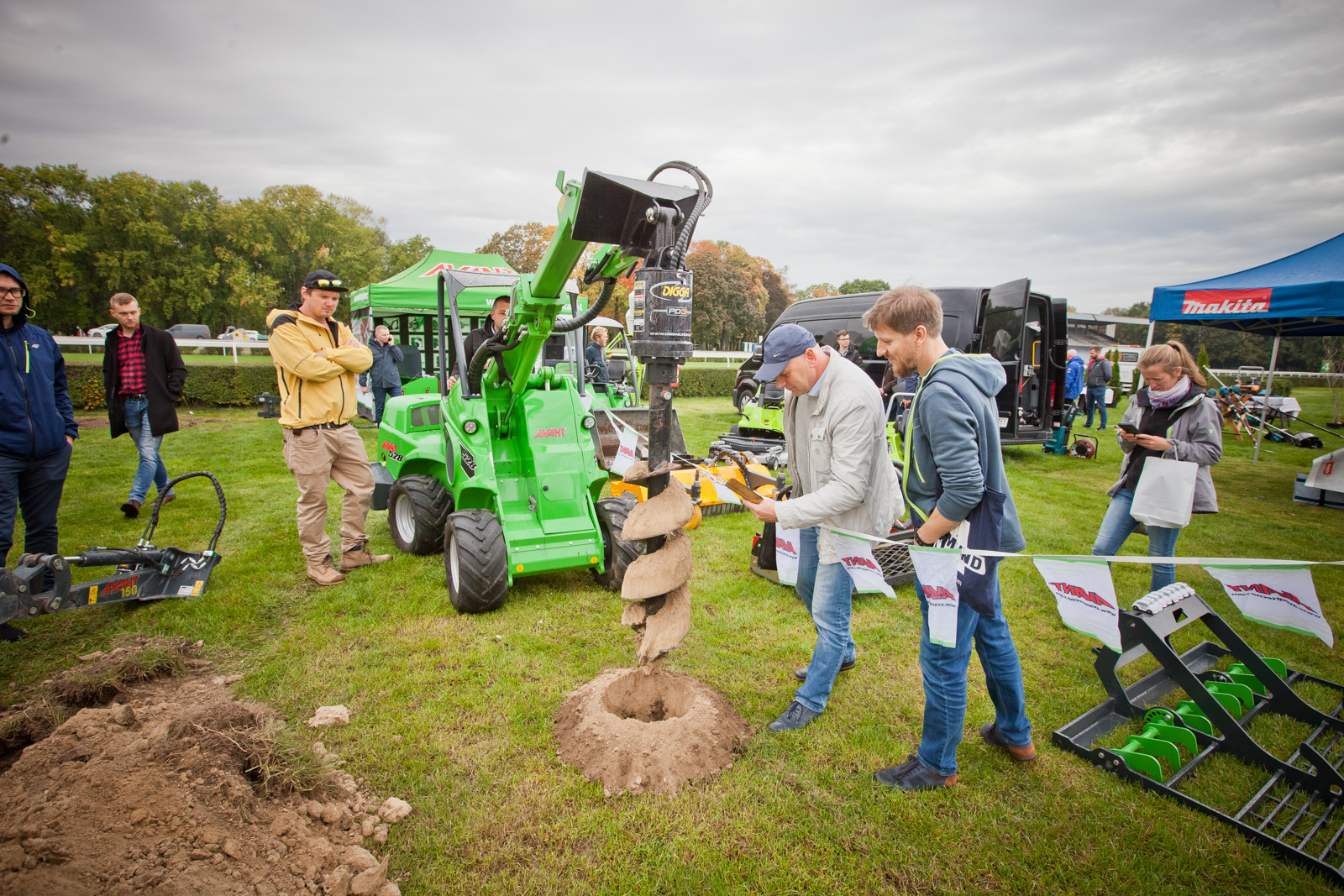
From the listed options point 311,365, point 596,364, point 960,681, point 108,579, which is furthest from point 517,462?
point 596,364

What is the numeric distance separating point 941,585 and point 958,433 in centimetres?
61

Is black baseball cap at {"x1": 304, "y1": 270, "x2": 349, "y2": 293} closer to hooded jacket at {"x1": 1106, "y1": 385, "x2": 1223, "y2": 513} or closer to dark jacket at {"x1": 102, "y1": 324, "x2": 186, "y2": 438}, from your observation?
dark jacket at {"x1": 102, "y1": 324, "x2": 186, "y2": 438}

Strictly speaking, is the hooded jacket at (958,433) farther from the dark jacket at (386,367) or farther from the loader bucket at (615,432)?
the dark jacket at (386,367)

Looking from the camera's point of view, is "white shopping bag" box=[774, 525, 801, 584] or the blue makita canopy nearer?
"white shopping bag" box=[774, 525, 801, 584]

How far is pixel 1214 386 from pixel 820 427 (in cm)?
2079

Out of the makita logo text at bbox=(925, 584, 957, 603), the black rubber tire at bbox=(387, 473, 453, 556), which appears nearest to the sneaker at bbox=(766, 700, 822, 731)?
the makita logo text at bbox=(925, 584, 957, 603)

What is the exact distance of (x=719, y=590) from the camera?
191 inches

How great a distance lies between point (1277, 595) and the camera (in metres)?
2.33

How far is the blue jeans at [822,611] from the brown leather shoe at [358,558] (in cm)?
375

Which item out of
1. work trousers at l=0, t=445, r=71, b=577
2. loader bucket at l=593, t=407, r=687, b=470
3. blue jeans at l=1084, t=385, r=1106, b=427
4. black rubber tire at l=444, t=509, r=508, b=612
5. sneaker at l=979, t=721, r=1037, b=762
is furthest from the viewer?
blue jeans at l=1084, t=385, r=1106, b=427

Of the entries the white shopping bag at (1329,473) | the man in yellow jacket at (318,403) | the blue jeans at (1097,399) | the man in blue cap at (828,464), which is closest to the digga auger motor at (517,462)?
the man in yellow jacket at (318,403)

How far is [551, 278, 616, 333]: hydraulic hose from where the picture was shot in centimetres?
303

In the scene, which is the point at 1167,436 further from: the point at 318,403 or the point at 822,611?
the point at 318,403

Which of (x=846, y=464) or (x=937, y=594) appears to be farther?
(x=846, y=464)
